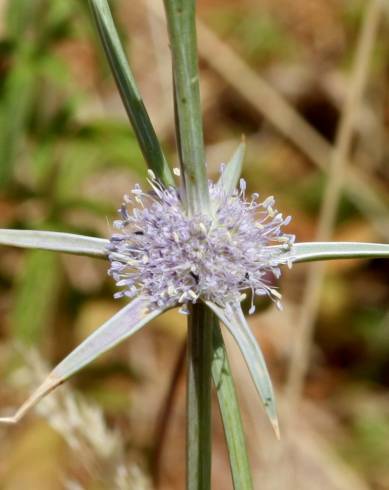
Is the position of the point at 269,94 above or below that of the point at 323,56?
below

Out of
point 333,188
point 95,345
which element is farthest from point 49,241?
point 333,188

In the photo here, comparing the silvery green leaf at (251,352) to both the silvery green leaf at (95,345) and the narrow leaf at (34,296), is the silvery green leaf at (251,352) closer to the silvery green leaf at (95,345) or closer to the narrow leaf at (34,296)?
the silvery green leaf at (95,345)

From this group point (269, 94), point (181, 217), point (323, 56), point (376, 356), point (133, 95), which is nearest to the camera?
point (133, 95)

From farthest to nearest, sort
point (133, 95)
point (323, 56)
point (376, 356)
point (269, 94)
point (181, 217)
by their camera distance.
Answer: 1. point (323, 56)
2. point (269, 94)
3. point (376, 356)
4. point (181, 217)
5. point (133, 95)

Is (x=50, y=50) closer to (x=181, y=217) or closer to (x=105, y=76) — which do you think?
(x=105, y=76)

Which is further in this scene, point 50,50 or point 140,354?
point 140,354

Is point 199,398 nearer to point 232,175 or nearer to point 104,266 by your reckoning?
point 232,175

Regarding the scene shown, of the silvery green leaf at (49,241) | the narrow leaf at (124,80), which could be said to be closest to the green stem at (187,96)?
the narrow leaf at (124,80)

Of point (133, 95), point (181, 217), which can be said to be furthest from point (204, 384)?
point (133, 95)
